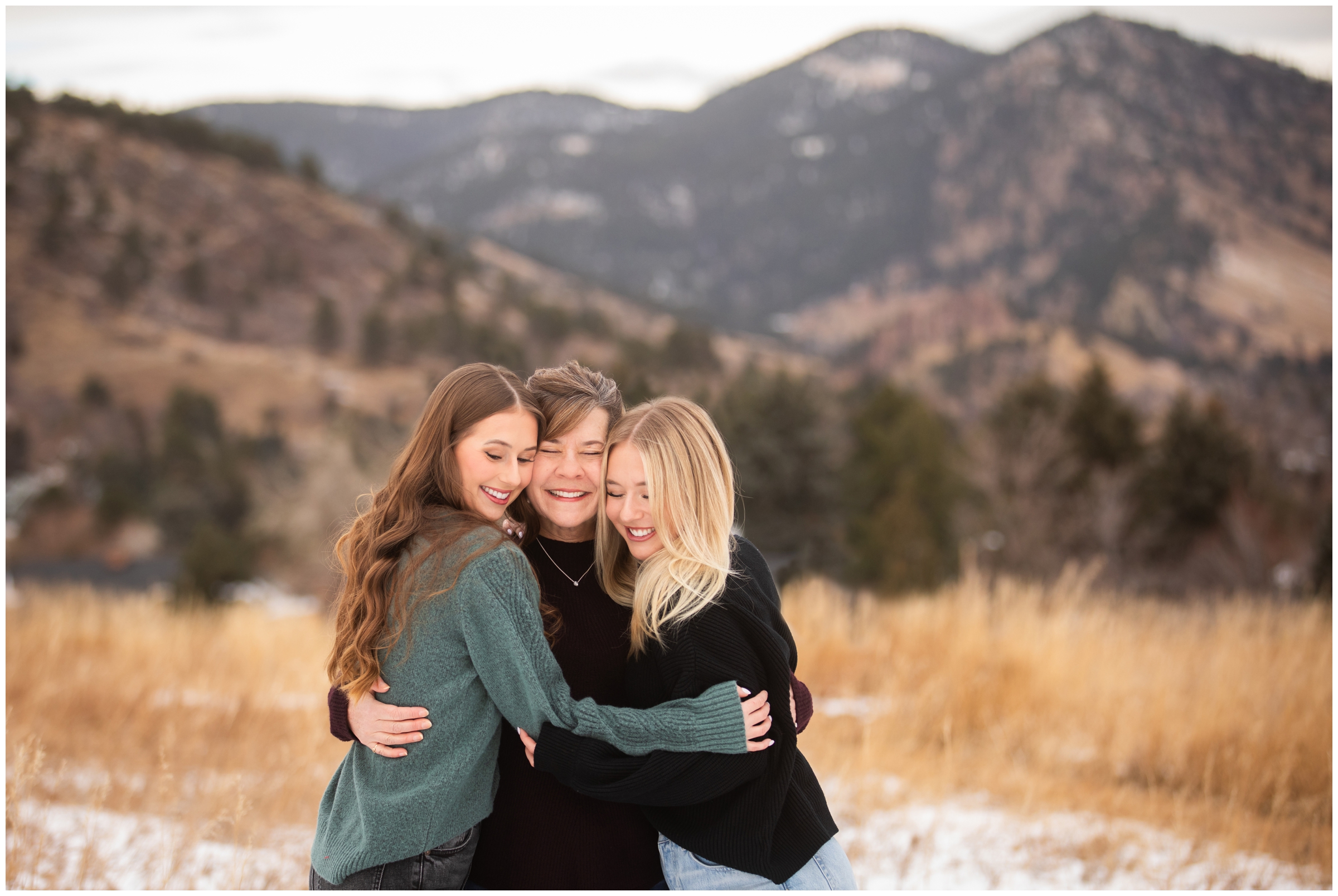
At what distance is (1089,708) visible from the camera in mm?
5199

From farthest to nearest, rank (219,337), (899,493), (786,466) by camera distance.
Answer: (219,337), (899,493), (786,466)

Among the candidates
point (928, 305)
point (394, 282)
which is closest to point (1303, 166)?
point (928, 305)

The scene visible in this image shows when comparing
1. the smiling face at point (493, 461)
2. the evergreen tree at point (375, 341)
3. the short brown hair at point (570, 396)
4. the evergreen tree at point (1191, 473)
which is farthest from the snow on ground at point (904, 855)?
the evergreen tree at point (375, 341)

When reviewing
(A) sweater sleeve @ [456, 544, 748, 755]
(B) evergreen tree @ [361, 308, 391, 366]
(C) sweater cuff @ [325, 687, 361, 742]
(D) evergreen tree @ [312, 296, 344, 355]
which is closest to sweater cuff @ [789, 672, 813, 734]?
(A) sweater sleeve @ [456, 544, 748, 755]

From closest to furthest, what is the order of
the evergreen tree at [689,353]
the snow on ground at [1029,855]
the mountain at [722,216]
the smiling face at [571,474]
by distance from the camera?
the smiling face at [571,474] → the snow on ground at [1029,855] → the evergreen tree at [689,353] → the mountain at [722,216]

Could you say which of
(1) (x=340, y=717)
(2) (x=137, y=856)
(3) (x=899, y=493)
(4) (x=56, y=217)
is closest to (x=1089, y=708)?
(1) (x=340, y=717)

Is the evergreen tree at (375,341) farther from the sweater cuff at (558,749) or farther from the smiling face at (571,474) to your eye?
the sweater cuff at (558,749)

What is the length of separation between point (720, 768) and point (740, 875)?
0.31 metres

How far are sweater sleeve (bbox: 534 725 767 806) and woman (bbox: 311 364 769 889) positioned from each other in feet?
0.10

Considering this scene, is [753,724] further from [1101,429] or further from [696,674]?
[1101,429]

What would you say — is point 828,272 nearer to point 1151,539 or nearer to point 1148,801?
point 1151,539

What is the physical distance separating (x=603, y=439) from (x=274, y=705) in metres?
4.65

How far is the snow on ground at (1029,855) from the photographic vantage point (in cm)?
368

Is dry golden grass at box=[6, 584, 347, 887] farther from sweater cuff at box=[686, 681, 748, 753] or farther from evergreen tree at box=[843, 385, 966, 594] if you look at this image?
evergreen tree at box=[843, 385, 966, 594]
